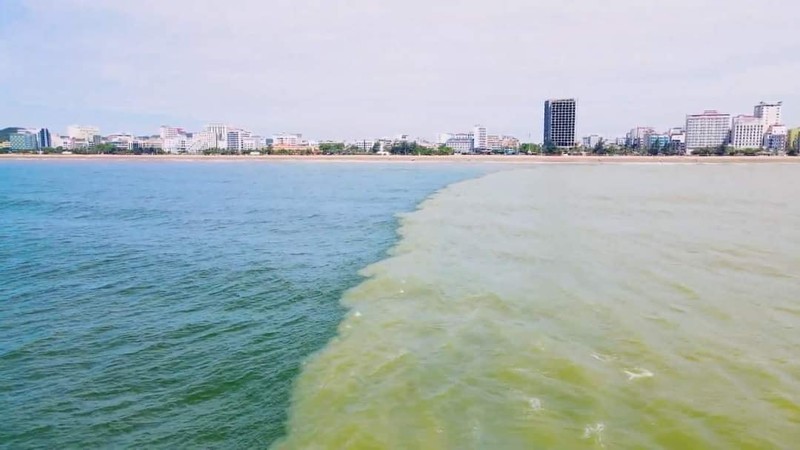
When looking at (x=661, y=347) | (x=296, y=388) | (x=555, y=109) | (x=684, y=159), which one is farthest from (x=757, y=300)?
(x=555, y=109)

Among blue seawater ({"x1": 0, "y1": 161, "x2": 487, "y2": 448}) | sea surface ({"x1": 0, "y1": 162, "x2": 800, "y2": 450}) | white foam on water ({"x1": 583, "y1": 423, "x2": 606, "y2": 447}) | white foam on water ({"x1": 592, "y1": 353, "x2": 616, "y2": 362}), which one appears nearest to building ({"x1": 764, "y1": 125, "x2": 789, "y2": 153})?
sea surface ({"x1": 0, "y1": 162, "x2": 800, "y2": 450})

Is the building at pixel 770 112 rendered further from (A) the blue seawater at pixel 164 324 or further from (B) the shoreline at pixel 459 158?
(A) the blue seawater at pixel 164 324

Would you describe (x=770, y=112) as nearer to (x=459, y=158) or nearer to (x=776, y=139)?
(x=776, y=139)

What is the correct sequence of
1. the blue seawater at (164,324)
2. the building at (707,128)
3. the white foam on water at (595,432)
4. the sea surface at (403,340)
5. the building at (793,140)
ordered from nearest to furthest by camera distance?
the white foam on water at (595,432)
the sea surface at (403,340)
the blue seawater at (164,324)
the building at (793,140)
the building at (707,128)

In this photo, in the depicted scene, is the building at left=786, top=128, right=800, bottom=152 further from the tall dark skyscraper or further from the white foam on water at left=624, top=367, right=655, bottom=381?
the white foam on water at left=624, top=367, right=655, bottom=381

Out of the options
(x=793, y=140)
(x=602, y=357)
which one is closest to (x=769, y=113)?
(x=793, y=140)

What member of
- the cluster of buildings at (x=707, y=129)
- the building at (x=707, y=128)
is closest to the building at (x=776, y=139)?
the cluster of buildings at (x=707, y=129)
